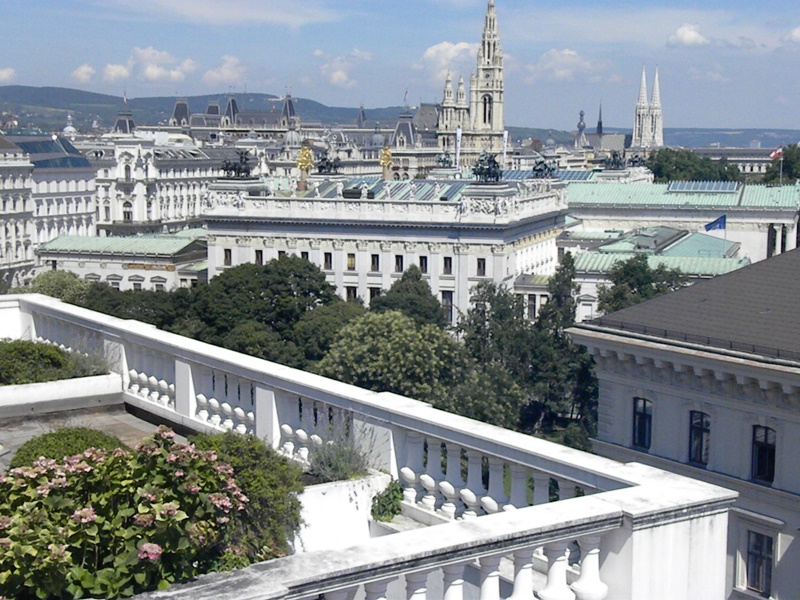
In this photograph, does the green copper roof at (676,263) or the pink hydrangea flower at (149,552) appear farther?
the green copper roof at (676,263)

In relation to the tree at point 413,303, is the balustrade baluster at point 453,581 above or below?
above

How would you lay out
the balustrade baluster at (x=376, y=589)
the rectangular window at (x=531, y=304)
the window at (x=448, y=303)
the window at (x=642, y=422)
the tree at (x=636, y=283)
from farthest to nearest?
1. the rectangular window at (x=531, y=304)
2. the window at (x=448, y=303)
3. the tree at (x=636, y=283)
4. the window at (x=642, y=422)
5. the balustrade baluster at (x=376, y=589)

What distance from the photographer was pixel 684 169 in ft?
616

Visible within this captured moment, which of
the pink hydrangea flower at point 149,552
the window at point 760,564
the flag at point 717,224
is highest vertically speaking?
the pink hydrangea flower at point 149,552

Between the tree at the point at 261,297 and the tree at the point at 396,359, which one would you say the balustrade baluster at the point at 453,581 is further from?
the tree at the point at 261,297

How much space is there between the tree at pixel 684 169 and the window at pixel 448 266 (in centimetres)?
10601

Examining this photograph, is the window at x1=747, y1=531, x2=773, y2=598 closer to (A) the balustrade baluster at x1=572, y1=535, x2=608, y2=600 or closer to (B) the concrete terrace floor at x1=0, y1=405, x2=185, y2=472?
(B) the concrete terrace floor at x1=0, y1=405, x2=185, y2=472

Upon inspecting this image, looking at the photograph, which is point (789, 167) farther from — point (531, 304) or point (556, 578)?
point (556, 578)

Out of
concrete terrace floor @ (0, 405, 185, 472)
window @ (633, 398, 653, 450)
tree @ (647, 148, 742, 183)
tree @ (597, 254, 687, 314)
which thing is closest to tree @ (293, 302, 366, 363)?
tree @ (597, 254, 687, 314)

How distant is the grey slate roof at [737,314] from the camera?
29078 mm

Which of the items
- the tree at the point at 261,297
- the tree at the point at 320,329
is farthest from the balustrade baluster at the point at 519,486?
the tree at the point at 261,297

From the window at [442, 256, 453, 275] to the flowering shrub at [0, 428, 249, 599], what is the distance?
77.3 metres

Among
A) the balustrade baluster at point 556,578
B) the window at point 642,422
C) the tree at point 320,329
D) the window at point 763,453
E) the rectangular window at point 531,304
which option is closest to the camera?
the balustrade baluster at point 556,578

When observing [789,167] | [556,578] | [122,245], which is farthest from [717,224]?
[789,167]
